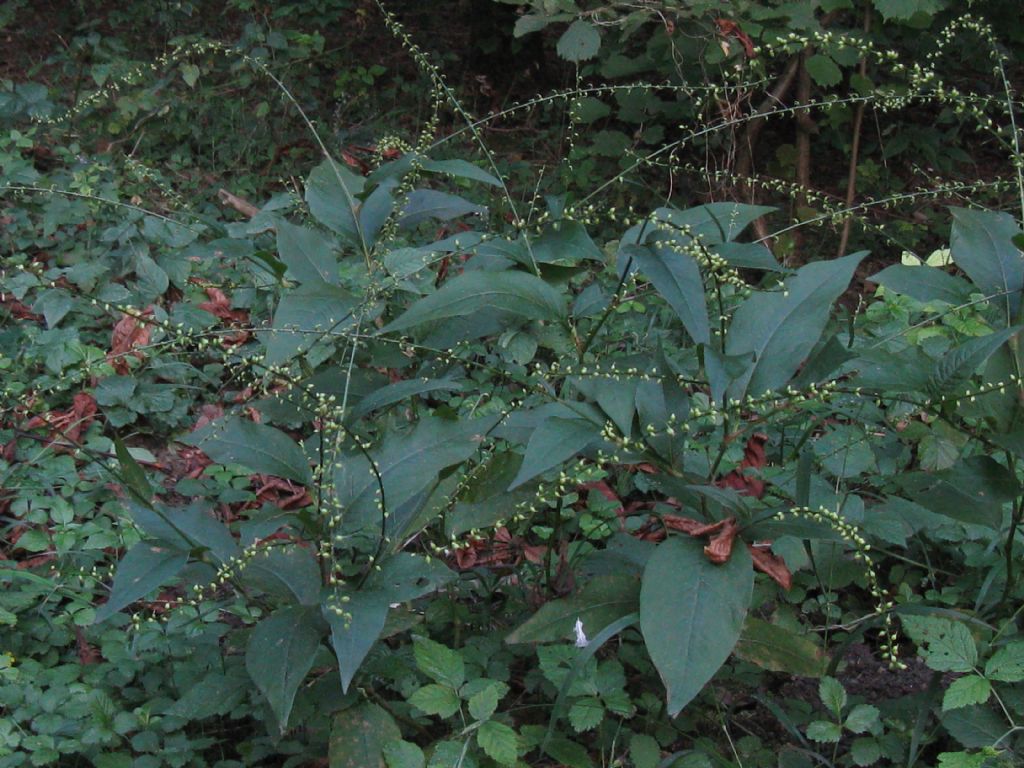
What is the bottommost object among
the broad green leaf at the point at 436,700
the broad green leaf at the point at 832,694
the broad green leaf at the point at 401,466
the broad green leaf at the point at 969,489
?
the broad green leaf at the point at 832,694

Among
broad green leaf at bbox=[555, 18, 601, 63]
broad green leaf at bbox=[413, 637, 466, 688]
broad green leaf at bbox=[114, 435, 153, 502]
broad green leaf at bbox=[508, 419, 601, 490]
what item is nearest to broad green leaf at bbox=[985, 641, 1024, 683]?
broad green leaf at bbox=[508, 419, 601, 490]

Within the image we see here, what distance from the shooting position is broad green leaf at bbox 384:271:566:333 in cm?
200

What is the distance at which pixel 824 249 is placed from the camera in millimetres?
4906

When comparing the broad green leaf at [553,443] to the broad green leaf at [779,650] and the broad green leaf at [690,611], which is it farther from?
the broad green leaf at [779,650]

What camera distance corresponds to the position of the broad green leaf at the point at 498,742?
1.94m

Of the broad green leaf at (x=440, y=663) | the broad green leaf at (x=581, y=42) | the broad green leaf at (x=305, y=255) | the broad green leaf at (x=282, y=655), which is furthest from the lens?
the broad green leaf at (x=581, y=42)

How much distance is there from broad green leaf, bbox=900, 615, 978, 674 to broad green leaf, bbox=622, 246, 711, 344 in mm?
712

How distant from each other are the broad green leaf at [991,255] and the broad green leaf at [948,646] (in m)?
0.62

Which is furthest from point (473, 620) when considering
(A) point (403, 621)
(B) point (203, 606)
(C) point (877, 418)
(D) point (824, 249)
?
(D) point (824, 249)

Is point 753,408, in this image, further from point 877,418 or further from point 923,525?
point 877,418

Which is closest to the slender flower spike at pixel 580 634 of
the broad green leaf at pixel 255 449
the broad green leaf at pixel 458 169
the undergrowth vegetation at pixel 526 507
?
the undergrowth vegetation at pixel 526 507

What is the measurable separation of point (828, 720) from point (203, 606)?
4.56ft

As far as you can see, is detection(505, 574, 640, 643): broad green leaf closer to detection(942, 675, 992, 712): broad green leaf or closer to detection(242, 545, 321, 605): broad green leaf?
detection(242, 545, 321, 605): broad green leaf

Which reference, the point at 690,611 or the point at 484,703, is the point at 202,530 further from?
the point at 690,611
